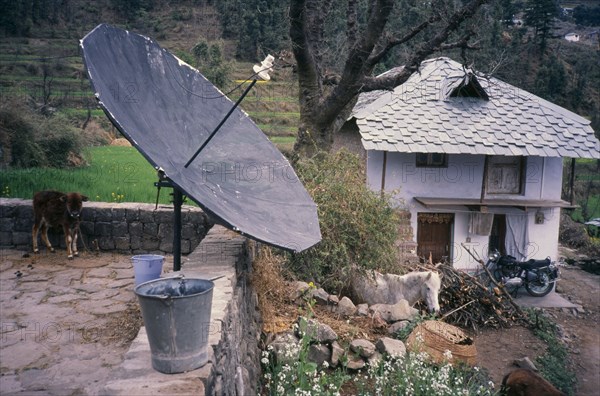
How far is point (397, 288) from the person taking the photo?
771 cm

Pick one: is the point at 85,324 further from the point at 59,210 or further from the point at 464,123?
the point at 464,123

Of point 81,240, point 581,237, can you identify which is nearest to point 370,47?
point 81,240

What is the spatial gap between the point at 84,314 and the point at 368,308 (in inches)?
141

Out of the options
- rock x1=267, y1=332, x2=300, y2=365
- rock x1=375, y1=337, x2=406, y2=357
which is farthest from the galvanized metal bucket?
rock x1=375, y1=337, x2=406, y2=357

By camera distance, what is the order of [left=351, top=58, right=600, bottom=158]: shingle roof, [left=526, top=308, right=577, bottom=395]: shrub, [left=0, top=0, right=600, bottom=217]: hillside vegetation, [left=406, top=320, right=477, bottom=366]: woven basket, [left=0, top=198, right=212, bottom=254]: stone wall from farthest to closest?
[left=0, top=0, right=600, bottom=217]: hillside vegetation
[left=351, top=58, right=600, bottom=158]: shingle roof
[left=526, top=308, right=577, bottom=395]: shrub
[left=0, top=198, right=212, bottom=254]: stone wall
[left=406, top=320, right=477, bottom=366]: woven basket

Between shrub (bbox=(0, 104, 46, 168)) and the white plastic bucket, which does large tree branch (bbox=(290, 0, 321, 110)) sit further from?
shrub (bbox=(0, 104, 46, 168))

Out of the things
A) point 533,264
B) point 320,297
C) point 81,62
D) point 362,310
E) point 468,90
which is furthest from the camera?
point 81,62

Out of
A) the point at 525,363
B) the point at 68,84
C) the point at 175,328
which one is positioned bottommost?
the point at 525,363

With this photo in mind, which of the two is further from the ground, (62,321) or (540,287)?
(62,321)

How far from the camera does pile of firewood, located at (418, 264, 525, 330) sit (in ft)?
28.6

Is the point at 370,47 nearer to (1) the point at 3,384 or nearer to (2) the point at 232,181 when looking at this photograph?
(2) the point at 232,181

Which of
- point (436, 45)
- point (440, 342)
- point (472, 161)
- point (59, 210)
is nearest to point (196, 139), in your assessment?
point (59, 210)

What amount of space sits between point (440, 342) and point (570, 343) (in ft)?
20.0

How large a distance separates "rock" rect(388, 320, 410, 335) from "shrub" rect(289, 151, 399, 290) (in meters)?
0.98
